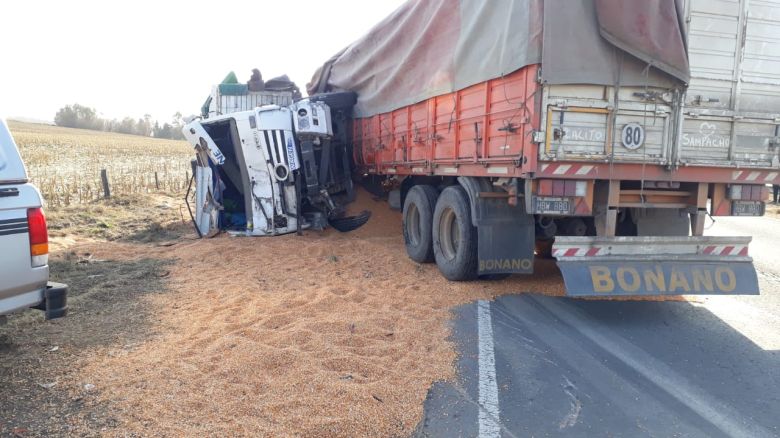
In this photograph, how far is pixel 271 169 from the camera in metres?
8.70

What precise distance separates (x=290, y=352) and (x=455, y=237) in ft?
10.3

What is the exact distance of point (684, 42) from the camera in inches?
192

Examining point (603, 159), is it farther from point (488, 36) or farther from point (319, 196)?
point (319, 196)

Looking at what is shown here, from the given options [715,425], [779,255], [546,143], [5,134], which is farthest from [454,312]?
[779,255]

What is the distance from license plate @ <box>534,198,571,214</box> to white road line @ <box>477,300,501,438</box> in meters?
1.15

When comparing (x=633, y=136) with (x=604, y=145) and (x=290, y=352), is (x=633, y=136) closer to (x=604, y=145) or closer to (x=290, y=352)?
(x=604, y=145)

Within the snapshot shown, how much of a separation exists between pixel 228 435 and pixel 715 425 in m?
2.91

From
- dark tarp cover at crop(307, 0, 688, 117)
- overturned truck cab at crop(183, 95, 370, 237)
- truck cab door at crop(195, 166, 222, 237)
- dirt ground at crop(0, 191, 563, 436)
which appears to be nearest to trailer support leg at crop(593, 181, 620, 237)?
dark tarp cover at crop(307, 0, 688, 117)

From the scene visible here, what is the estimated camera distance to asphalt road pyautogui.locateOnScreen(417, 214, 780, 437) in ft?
10.5

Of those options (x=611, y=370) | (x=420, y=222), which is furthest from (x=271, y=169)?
(x=611, y=370)

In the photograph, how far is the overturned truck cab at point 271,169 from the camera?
870 cm

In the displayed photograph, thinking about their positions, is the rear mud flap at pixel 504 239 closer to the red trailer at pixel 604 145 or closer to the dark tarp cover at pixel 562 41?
the red trailer at pixel 604 145

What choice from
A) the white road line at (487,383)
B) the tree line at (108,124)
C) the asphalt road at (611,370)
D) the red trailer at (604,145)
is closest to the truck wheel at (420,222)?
the red trailer at (604,145)

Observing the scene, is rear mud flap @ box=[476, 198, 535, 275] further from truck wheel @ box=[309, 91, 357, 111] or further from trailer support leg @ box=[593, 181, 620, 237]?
truck wheel @ box=[309, 91, 357, 111]
